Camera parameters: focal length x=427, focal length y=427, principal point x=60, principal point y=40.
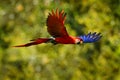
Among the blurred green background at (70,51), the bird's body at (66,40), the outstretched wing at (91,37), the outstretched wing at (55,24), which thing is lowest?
the blurred green background at (70,51)

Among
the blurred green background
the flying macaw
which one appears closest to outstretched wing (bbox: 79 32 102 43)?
the flying macaw

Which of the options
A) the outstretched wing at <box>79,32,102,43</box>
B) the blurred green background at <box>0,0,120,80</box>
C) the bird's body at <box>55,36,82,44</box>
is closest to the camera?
the bird's body at <box>55,36,82,44</box>

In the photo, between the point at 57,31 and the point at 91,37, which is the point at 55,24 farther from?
the point at 91,37

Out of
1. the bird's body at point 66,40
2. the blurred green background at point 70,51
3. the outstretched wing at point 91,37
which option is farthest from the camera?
the blurred green background at point 70,51

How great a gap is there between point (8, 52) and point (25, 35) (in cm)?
60

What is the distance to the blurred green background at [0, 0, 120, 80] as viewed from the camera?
981 cm

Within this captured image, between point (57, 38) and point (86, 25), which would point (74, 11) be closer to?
point (86, 25)

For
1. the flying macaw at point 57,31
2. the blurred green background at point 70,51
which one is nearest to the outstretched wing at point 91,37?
the flying macaw at point 57,31

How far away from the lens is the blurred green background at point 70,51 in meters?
9.81

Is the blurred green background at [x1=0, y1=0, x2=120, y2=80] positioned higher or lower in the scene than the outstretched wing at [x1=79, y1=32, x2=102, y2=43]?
lower

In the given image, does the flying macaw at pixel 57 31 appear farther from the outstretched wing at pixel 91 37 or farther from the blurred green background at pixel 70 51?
the blurred green background at pixel 70 51

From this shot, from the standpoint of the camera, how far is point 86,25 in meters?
9.42

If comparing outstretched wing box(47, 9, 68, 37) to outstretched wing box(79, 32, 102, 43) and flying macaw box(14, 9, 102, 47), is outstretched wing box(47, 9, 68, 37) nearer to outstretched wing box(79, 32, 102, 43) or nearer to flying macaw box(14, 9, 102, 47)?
flying macaw box(14, 9, 102, 47)

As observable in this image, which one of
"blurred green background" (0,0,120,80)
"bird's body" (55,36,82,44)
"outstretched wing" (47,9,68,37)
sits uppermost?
"outstretched wing" (47,9,68,37)
